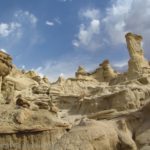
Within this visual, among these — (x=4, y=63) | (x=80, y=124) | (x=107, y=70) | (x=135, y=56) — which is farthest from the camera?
(x=107, y=70)

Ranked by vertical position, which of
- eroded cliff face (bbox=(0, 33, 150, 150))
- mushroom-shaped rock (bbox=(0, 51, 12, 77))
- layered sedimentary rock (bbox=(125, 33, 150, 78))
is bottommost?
eroded cliff face (bbox=(0, 33, 150, 150))

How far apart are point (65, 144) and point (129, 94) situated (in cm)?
1504

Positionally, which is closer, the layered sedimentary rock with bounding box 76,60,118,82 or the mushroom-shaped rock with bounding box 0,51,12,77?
the mushroom-shaped rock with bounding box 0,51,12,77

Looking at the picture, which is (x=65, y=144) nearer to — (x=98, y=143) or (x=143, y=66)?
(x=98, y=143)

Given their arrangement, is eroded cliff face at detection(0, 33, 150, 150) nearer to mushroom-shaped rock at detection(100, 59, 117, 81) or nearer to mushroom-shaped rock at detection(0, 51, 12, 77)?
mushroom-shaped rock at detection(0, 51, 12, 77)

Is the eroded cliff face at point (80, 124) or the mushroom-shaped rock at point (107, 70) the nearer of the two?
the eroded cliff face at point (80, 124)

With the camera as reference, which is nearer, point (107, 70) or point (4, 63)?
A: point (4, 63)

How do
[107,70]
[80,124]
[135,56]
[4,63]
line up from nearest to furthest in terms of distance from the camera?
[80,124], [4,63], [135,56], [107,70]

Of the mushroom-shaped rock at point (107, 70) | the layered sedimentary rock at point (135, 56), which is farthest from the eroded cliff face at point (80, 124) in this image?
the mushroom-shaped rock at point (107, 70)

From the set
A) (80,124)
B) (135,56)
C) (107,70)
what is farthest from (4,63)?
(107,70)

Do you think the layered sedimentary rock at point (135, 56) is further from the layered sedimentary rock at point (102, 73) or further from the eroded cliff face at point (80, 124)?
the layered sedimentary rock at point (102, 73)

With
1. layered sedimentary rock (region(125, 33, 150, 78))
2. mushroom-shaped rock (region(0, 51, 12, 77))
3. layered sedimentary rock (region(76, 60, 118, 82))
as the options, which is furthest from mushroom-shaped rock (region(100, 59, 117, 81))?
mushroom-shaped rock (region(0, 51, 12, 77))

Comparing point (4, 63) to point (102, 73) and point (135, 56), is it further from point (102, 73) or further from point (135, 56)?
point (102, 73)

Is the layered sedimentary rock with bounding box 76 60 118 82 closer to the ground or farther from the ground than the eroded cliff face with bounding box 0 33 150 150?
farther from the ground
